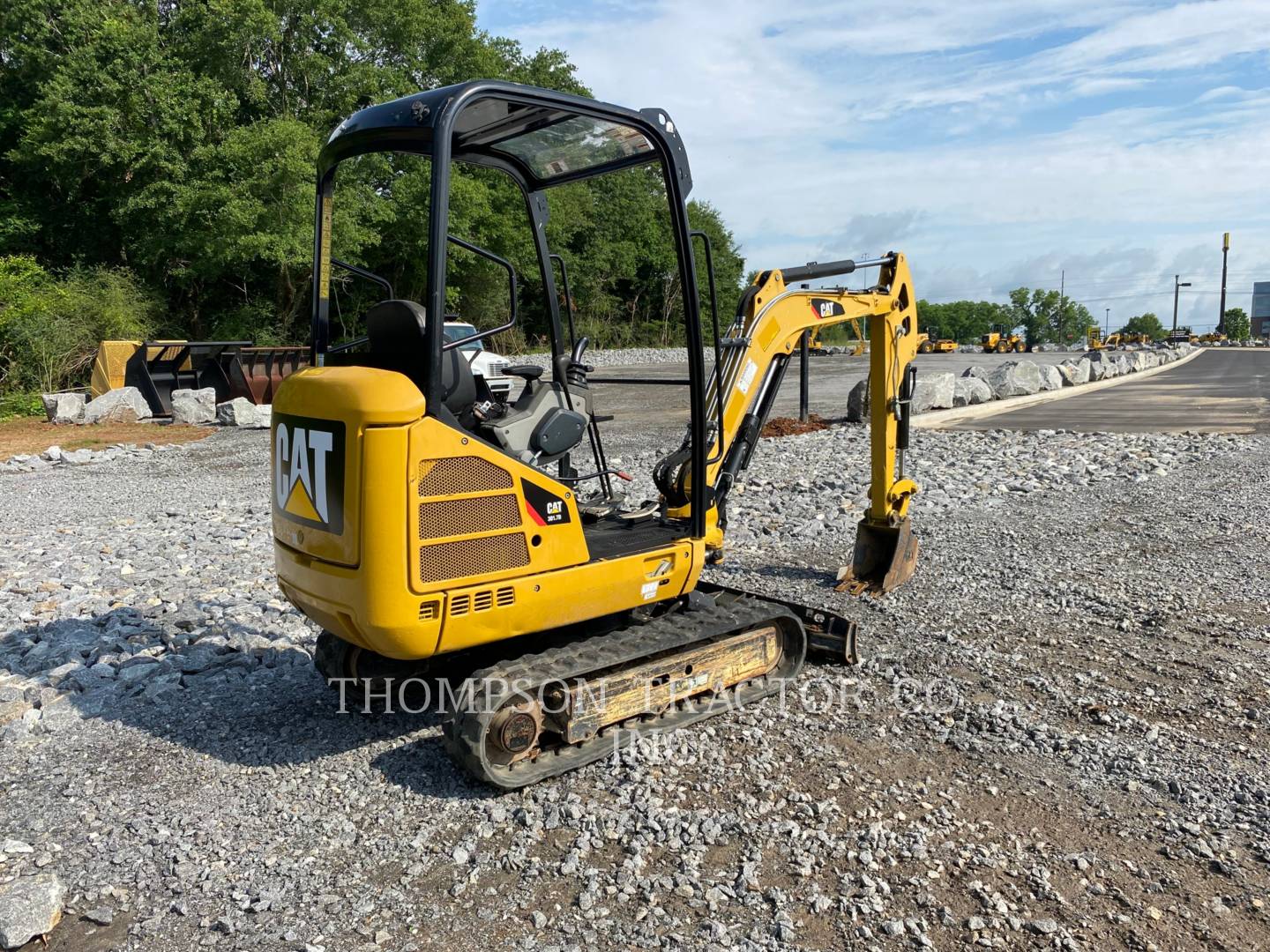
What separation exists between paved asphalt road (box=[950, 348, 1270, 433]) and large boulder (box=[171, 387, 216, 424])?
12.8 meters

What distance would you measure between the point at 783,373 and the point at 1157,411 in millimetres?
14565

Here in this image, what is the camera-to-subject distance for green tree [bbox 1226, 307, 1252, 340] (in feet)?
335

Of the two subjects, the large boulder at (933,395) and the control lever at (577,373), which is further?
the large boulder at (933,395)

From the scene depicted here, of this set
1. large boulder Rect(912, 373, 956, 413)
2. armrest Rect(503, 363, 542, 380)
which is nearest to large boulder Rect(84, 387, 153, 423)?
large boulder Rect(912, 373, 956, 413)

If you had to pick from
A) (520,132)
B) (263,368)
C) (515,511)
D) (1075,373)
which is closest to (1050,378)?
(1075,373)

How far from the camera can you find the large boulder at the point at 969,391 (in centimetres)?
1767

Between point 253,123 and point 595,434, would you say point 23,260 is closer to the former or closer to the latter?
point 253,123

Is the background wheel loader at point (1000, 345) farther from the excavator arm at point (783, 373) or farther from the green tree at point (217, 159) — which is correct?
the excavator arm at point (783, 373)

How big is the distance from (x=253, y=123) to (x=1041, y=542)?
24.3 meters

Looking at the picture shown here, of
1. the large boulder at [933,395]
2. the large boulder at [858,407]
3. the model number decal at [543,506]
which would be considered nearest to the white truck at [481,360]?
the model number decal at [543,506]

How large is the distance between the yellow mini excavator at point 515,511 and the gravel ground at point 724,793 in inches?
10.9

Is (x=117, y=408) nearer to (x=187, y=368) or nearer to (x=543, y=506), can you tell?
(x=187, y=368)

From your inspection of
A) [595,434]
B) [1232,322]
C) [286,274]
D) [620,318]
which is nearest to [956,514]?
[595,434]

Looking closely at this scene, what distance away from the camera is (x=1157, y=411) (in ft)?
56.8
